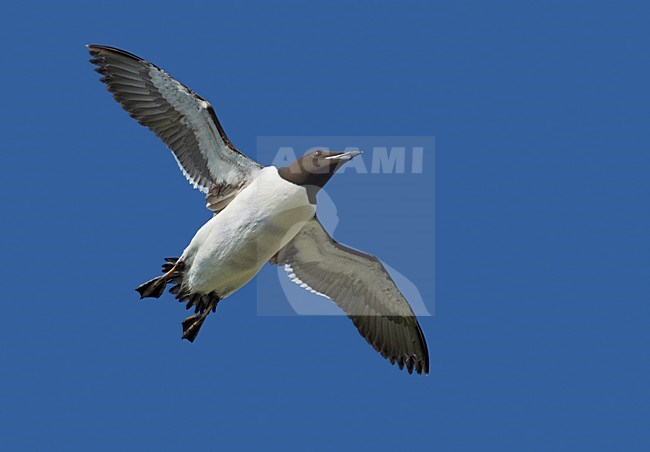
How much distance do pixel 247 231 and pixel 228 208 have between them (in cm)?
49

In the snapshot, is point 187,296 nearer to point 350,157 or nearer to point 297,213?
point 297,213

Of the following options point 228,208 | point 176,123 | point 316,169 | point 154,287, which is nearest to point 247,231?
point 228,208

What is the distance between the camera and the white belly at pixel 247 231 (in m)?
16.1

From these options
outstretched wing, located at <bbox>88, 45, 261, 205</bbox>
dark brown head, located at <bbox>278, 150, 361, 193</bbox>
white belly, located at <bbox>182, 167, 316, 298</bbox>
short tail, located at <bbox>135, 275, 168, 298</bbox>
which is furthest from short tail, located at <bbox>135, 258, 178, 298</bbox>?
dark brown head, located at <bbox>278, 150, 361, 193</bbox>

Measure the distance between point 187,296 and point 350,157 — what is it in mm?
3015

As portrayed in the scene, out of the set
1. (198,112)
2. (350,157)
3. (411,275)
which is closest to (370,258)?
(411,275)

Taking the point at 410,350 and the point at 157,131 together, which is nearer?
the point at 157,131

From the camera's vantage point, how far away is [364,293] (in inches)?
703

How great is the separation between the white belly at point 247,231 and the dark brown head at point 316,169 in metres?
0.11

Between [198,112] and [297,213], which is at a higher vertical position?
[198,112]

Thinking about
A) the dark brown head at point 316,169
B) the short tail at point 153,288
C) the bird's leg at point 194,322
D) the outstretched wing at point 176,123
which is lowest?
the bird's leg at point 194,322

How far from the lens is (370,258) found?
56.7ft

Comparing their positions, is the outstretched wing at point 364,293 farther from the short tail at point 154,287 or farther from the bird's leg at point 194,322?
the short tail at point 154,287

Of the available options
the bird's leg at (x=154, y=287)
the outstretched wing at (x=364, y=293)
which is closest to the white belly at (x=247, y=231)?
the bird's leg at (x=154, y=287)
